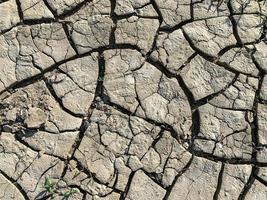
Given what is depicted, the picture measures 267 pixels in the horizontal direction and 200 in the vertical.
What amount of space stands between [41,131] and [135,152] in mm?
667

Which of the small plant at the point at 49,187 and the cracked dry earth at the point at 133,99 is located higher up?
the cracked dry earth at the point at 133,99

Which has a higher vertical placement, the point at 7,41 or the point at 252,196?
the point at 7,41

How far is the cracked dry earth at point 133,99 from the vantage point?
422 centimetres

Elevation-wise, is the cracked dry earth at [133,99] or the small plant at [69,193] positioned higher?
the cracked dry earth at [133,99]

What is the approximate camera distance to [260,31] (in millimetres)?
4617

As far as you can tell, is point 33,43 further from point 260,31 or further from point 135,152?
point 260,31

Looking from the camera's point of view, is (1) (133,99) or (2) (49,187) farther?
(1) (133,99)

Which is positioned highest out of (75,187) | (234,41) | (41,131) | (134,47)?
(234,41)

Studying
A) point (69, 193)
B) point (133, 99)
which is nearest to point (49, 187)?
point (69, 193)

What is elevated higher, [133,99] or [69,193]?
[133,99]

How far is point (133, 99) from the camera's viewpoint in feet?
14.4

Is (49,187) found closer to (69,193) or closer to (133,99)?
(69,193)

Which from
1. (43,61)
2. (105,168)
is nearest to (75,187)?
(105,168)

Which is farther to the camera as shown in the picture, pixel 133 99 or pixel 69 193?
pixel 133 99
